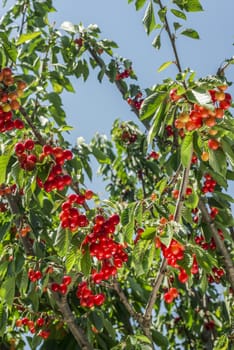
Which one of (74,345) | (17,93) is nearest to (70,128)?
(17,93)

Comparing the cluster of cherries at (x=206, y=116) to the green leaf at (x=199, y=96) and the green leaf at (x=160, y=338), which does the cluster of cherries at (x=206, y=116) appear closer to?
the green leaf at (x=199, y=96)

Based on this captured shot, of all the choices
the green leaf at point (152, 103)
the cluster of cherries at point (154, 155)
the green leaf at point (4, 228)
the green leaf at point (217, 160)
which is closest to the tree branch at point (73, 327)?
the green leaf at point (4, 228)

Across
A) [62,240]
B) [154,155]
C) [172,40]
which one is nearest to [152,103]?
[172,40]

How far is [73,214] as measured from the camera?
293 centimetres

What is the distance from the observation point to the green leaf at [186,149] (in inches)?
96.0

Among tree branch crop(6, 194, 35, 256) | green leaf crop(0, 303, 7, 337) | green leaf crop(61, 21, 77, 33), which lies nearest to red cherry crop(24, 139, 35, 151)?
tree branch crop(6, 194, 35, 256)

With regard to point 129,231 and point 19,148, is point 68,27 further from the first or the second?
point 129,231

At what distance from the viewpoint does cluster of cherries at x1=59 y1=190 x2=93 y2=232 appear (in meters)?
2.90

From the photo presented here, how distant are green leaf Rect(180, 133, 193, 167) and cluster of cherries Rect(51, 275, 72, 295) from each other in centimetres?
154

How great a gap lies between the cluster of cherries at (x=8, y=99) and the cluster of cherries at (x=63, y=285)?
4.19ft

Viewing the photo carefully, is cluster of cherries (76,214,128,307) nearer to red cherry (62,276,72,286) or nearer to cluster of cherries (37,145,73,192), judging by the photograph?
cluster of cherries (37,145,73,192)

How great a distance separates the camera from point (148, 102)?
8.32 ft

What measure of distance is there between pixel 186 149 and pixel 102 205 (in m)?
0.85

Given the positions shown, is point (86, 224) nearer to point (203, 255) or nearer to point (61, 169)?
point (61, 169)
